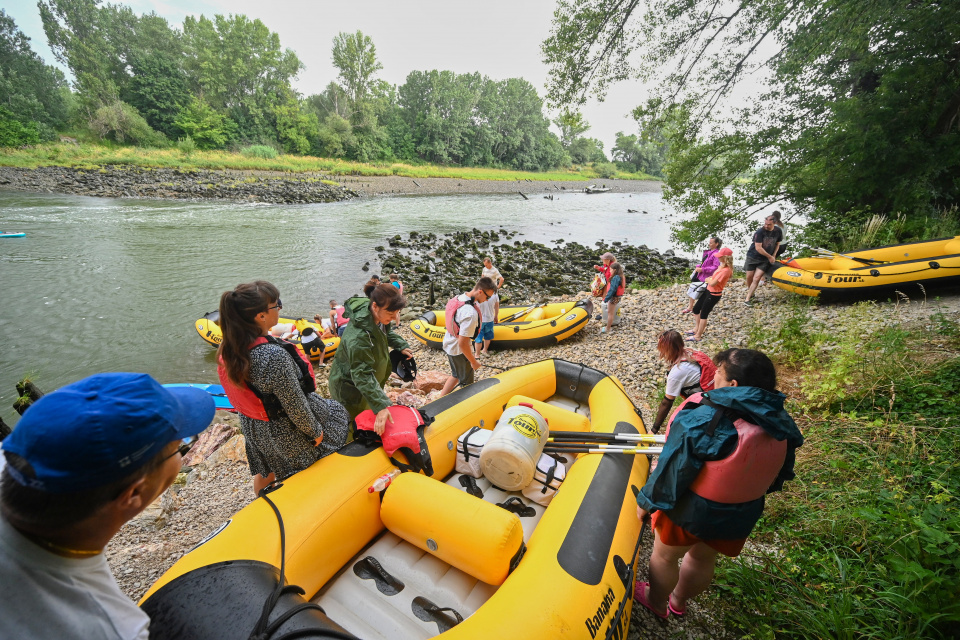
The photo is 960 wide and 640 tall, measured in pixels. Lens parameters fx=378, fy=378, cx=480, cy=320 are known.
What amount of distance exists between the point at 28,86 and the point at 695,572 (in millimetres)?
57133

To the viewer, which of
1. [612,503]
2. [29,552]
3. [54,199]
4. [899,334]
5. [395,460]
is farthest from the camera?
[54,199]

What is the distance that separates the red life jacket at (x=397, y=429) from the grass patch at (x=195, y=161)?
37.2m

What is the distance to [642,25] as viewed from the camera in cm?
630

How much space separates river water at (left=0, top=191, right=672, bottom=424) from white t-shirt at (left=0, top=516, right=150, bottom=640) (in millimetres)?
7304

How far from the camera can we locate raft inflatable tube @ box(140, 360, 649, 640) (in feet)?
5.23

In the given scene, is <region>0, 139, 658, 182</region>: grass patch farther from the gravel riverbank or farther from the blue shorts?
the blue shorts

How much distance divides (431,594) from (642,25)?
8246 mm

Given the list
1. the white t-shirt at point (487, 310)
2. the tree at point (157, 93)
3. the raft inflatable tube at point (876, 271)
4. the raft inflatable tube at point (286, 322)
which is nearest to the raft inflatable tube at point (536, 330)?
the white t-shirt at point (487, 310)

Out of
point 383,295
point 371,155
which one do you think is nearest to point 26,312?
point 383,295

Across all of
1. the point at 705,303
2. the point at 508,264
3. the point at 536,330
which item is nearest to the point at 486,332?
the point at 536,330

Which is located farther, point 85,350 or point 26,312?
point 26,312

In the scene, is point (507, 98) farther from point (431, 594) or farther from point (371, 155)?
point (431, 594)

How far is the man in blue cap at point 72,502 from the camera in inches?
28.8

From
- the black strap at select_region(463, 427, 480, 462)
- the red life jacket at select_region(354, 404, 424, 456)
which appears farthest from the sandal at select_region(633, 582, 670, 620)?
the red life jacket at select_region(354, 404, 424, 456)
